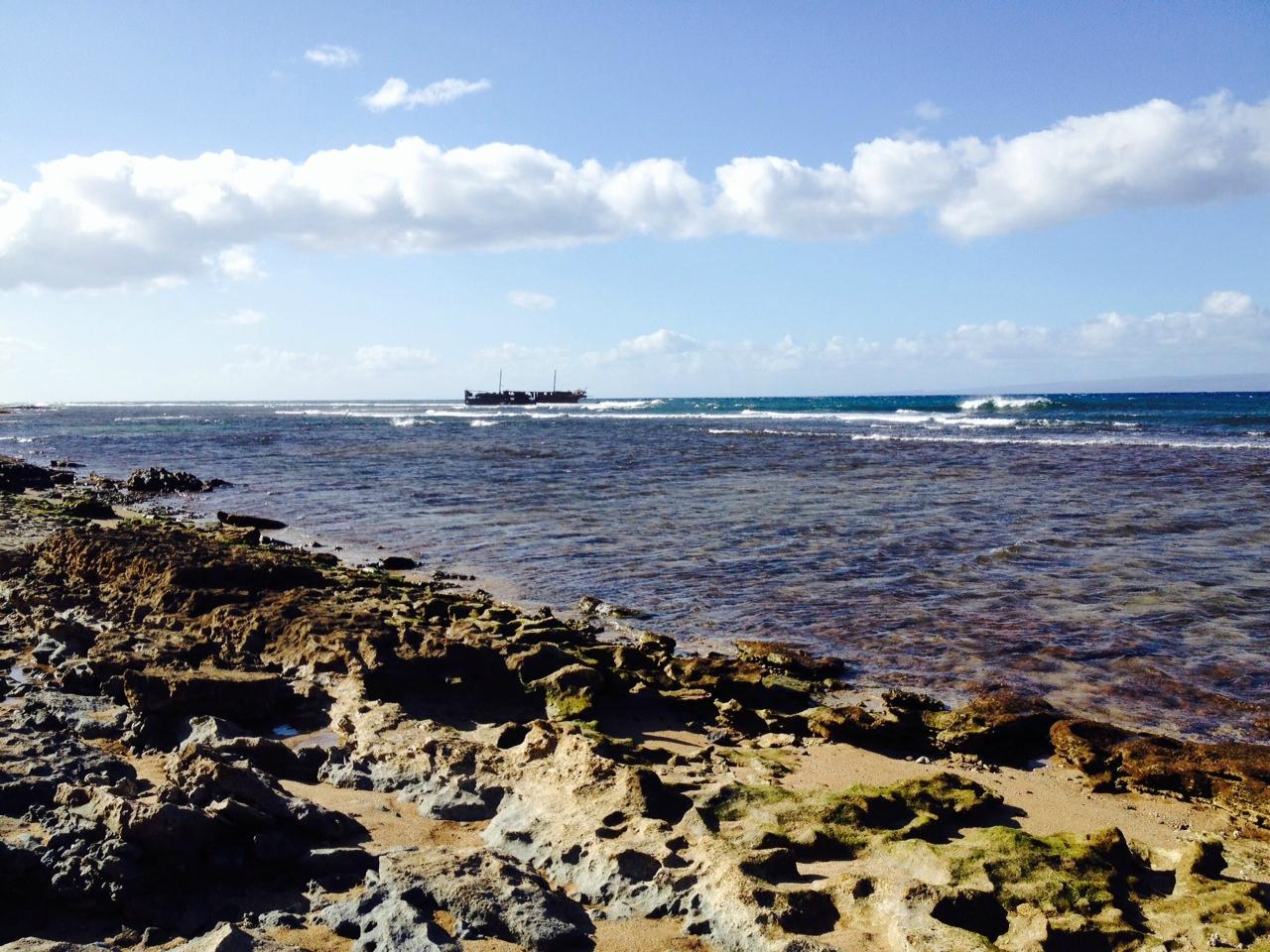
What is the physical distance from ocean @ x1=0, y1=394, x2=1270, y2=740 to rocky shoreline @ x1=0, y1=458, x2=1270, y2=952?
1.59 m

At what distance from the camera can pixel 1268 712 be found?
7.83 m

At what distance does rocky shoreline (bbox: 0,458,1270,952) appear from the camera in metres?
4.22

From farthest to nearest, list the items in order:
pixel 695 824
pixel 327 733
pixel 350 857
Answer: pixel 327 733, pixel 695 824, pixel 350 857

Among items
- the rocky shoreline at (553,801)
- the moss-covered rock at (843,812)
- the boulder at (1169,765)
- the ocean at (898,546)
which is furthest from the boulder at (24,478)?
the boulder at (1169,765)

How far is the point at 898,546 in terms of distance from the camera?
15766mm

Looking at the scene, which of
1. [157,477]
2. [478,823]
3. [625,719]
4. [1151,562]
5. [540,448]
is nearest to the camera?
[478,823]

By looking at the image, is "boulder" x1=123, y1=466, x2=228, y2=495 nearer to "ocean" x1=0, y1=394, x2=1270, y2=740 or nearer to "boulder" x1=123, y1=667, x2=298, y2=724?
"ocean" x1=0, y1=394, x2=1270, y2=740

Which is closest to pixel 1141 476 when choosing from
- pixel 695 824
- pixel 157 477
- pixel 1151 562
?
pixel 1151 562

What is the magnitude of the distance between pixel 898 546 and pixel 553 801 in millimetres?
11616

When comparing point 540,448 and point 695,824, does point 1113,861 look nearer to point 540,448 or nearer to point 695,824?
point 695,824

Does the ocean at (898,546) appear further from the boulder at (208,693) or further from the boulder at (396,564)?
the boulder at (208,693)

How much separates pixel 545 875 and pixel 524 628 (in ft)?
15.8

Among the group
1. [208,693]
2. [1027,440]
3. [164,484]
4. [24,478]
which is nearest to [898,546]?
[208,693]

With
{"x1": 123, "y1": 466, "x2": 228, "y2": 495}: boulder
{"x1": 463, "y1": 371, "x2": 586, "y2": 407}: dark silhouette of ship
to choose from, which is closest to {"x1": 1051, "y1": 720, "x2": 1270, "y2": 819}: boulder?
{"x1": 123, "y1": 466, "x2": 228, "y2": 495}: boulder
